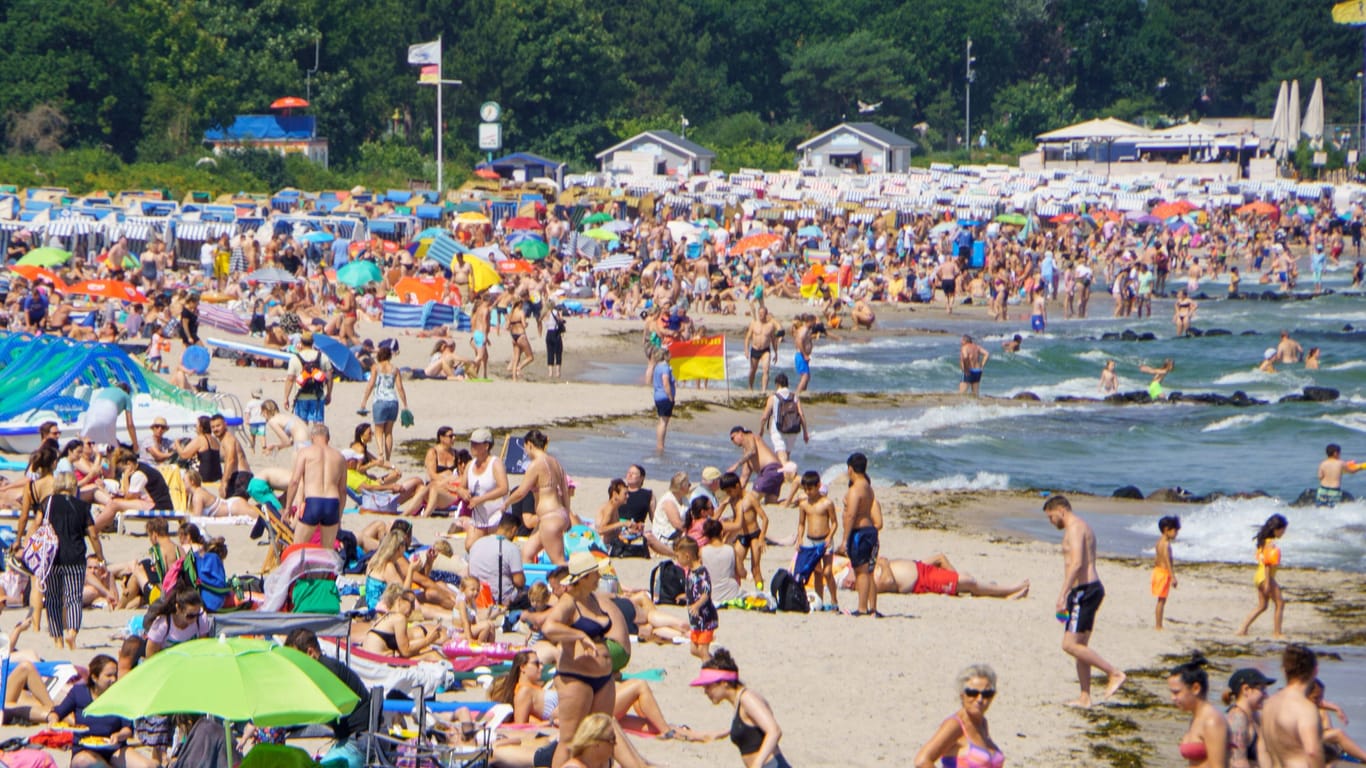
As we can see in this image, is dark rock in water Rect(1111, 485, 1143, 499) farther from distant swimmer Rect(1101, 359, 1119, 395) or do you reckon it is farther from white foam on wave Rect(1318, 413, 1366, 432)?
distant swimmer Rect(1101, 359, 1119, 395)

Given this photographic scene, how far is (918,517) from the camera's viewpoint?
637 inches

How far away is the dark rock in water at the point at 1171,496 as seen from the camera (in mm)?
17797

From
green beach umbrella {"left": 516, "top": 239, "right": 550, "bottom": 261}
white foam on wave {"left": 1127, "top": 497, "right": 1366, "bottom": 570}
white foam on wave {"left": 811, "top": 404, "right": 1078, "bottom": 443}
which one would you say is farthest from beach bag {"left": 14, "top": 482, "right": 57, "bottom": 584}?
green beach umbrella {"left": 516, "top": 239, "right": 550, "bottom": 261}

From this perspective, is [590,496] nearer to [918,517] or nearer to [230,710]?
[918,517]

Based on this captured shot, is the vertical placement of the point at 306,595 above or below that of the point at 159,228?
below

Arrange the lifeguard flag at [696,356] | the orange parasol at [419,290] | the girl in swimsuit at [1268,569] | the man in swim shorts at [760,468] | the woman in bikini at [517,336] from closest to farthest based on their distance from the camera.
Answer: the girl in swimsuit at [1268,569] → the man in swim shorts at [760,468] → the lifeguard flag at [696,356] → the woman in bikini at [517,336] → the orange parasol at [419,290]

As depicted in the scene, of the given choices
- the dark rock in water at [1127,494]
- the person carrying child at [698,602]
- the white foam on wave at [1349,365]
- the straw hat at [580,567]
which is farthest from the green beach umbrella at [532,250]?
the straw hat at [580,567]

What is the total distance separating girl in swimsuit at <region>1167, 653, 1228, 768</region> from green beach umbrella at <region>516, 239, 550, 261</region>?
93.5ft

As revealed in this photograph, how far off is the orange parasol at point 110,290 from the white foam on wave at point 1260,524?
524 inches

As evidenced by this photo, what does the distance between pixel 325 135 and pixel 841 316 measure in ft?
96.1

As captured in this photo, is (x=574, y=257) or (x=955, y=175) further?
(x=955, y=175)

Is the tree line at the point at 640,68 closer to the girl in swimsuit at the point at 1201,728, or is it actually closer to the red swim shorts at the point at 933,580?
the red swim shorts at the point at 933,580

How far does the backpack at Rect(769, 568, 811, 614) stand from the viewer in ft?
38.0

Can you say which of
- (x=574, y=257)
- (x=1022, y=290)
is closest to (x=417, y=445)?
(x=574, y=257)
